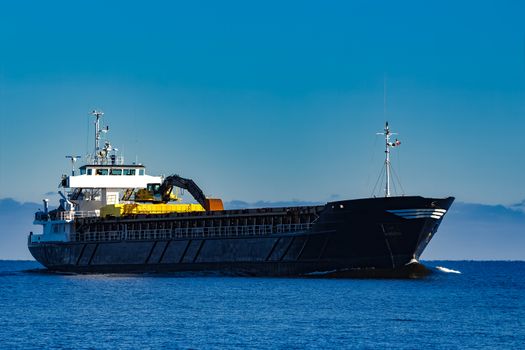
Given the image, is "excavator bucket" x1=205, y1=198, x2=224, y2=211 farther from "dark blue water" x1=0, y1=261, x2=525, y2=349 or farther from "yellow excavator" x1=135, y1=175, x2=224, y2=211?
"dark blue water" x1=0, y1=261, x2=525, y2=349

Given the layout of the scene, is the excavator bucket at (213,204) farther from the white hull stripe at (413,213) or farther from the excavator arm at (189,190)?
the white hull stripe at (413,213)

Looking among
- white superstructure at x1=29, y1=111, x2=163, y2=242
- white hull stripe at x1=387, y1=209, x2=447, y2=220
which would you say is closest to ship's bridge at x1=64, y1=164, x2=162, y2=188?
white superstructure at x1=29, y1=111, x2=163, y2=242

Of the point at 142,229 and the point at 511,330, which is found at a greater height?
the point at 142,229

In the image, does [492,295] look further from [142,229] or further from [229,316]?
[142,229]

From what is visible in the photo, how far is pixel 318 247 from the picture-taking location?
69.4 meters

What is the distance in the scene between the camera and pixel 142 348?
39.8 metres

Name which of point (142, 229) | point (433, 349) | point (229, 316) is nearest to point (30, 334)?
point (229, 316)

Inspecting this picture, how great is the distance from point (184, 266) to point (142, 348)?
39.5 metres

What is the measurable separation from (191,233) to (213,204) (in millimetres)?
6267

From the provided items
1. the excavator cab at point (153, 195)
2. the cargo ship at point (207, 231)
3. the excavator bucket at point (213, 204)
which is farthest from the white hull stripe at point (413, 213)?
the excavator cab at point (153, 195)

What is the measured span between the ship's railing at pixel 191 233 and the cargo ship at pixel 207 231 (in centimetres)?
8

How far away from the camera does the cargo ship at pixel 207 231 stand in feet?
219

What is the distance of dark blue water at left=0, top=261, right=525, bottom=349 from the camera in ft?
137

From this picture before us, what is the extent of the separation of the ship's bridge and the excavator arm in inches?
147
